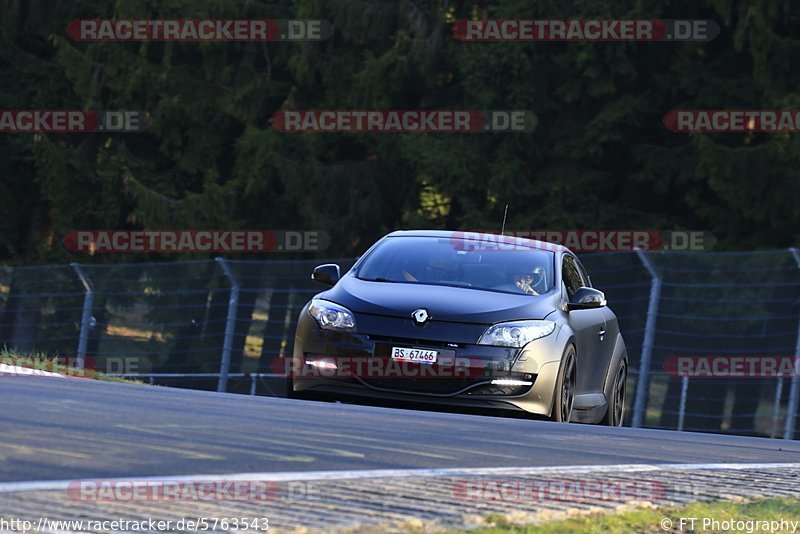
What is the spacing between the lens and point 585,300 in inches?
472

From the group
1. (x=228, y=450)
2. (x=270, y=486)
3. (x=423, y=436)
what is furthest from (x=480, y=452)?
(x=270, y=486)

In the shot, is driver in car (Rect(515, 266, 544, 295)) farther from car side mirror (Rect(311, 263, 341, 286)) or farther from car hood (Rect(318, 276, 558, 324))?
car side mirror (Rect(311, 263, 341, 286))

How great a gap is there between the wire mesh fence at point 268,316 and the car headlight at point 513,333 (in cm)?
563

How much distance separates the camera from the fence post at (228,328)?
18219 mm

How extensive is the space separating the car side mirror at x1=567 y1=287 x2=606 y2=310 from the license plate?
148 cm

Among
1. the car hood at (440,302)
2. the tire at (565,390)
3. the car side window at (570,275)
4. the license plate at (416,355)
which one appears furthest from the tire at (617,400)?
the license plate at (416,355)

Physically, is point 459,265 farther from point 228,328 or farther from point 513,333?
point 228,328

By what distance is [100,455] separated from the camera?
5977 mm

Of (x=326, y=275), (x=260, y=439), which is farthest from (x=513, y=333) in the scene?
(x=260, y=439)

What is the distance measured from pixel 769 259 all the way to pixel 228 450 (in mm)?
13898

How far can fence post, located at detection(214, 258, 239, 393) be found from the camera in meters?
18.2

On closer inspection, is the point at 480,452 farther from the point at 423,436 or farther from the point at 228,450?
the point at 228,450

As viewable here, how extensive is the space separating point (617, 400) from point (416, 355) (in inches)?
136

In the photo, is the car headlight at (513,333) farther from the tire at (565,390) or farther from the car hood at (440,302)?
the tire at (565,390)
